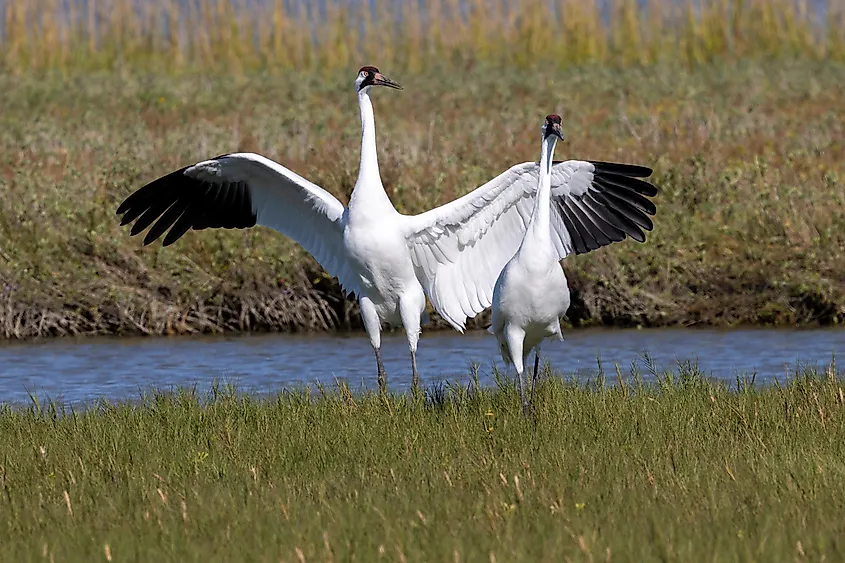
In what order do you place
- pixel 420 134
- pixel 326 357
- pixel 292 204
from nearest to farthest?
1. pixel 292 204
2. pixel 326 357
3. pixel 420 134

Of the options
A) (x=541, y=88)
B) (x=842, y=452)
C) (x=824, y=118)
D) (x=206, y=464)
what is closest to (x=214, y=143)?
(x=541, y=88)

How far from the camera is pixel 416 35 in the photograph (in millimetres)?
23516

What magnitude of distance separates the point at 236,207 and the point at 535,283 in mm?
2763

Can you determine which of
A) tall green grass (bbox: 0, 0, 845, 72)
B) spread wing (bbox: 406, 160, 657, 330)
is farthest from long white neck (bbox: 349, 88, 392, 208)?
tall green grass (bbox: 0, 0, 845, 72)

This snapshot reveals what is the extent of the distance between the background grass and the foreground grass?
403 cm

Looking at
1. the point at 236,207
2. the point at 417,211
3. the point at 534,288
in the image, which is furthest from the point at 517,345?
the point at 417,211

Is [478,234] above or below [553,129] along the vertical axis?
below

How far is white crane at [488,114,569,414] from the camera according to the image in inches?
294

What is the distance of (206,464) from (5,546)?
1408mm

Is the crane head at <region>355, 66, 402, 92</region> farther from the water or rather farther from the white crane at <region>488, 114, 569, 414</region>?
the water

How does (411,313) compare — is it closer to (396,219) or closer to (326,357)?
(396,219)

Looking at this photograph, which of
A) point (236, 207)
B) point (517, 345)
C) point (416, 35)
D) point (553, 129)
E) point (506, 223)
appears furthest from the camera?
point (416, 35)

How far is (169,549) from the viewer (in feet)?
16.3

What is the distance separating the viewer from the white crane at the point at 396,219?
853 cm
